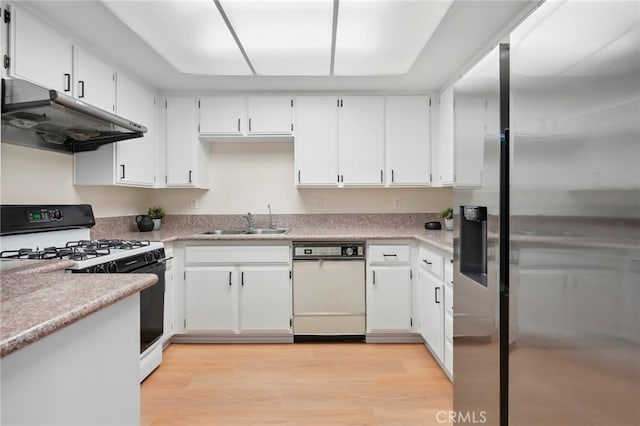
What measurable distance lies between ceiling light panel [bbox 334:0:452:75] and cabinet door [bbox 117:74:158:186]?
1.65 m

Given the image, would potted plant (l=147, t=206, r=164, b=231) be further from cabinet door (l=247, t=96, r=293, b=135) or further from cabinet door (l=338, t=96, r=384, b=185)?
cabinet door (l=338, t=96, r=384, b=185)

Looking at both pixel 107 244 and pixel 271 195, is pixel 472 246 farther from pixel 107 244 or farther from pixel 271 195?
pixel 271 195

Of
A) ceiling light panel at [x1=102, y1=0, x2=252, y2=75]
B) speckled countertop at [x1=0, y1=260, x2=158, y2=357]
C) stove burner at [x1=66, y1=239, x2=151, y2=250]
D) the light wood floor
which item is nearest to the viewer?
speckled countertop at [x1=0, y1=260, x2=158, y2=357]

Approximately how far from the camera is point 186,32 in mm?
2043

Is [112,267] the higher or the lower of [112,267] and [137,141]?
the lower

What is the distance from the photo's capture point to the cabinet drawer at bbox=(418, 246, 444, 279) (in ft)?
7.60

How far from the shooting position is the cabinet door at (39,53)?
69.2 inches

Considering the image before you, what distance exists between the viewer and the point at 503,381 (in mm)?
1126

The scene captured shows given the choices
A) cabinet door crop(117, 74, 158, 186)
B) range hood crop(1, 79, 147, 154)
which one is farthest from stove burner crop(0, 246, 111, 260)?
cabinet door crop(117, 74, 158, 186)

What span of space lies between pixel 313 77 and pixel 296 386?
2.35m

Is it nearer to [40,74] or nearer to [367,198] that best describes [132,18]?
[40,74]

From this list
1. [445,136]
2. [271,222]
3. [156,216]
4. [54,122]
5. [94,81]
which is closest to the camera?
[54,122]

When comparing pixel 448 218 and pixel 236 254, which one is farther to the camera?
pixel 448 218

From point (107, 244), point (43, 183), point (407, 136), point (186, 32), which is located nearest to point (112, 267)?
point (107, 244)
